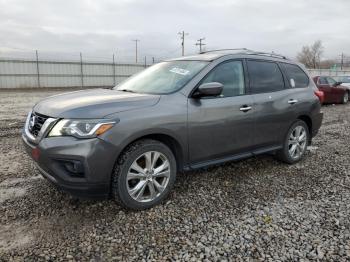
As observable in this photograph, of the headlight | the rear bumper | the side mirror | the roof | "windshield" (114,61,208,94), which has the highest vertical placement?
the roof

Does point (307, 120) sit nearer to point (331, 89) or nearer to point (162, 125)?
point (162, 125)

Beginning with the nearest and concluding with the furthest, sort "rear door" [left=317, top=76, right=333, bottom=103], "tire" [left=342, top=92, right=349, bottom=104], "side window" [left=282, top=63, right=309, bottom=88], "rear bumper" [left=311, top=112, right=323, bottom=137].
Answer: "side window" [left=282, top=63, right=309, bottom=88]
"rear bumper" [left=311, top=112, right=323, bottom=137]
"rear door" [left=317, top=76, right=333, bottom=103]
"tire" [left=342, top=92, right=349, bottom=104]

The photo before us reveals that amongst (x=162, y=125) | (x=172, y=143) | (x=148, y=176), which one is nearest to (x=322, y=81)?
(x=172, y=143)

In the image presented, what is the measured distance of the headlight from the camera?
9.39 feet

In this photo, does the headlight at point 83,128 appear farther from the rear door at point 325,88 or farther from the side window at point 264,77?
the rear door at point 325,88

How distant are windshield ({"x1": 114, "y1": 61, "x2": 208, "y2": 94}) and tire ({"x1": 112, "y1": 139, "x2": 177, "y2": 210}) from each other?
744 mm

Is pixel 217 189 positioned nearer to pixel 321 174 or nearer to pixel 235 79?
pixel 235 79

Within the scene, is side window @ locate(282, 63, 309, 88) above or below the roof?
below

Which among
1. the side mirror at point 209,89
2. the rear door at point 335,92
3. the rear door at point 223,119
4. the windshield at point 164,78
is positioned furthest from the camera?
the rear door at point 335,92

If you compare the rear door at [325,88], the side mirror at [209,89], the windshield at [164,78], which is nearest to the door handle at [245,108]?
the side mirror at [209,89]

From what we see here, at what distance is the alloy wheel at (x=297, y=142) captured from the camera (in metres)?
4.96

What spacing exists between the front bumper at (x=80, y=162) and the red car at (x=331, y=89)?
43.1ft

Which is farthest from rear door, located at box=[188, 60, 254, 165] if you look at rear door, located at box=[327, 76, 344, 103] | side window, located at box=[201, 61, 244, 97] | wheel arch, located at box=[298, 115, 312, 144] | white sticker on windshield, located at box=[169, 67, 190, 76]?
rear door, located at box=[327, 76, 344, 103]

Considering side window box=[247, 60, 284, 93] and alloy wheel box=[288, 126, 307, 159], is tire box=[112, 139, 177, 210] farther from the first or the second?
alloy wheel box=[288, 126, 307, 159]
